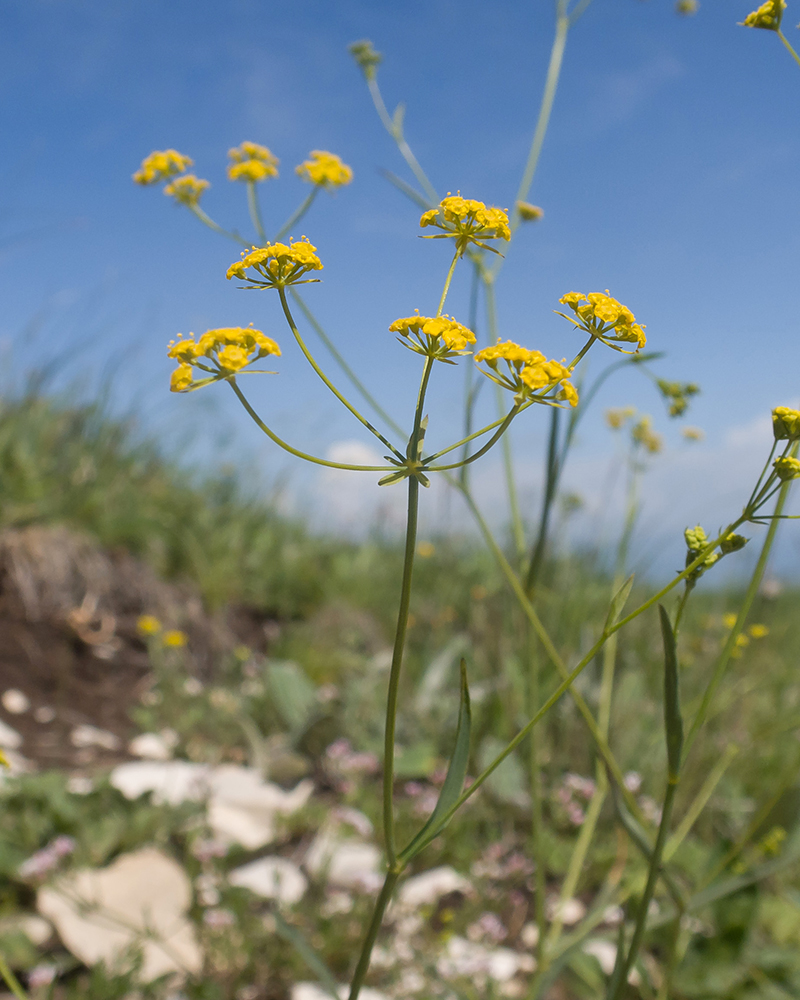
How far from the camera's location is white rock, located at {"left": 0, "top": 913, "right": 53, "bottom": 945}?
194 cm

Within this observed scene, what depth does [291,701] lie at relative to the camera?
2.86 metres

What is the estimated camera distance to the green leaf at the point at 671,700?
866 millimetres

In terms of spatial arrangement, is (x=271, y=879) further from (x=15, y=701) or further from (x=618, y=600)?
(x=618, y=600)

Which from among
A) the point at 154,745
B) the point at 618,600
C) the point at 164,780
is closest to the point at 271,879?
the point at 164,780

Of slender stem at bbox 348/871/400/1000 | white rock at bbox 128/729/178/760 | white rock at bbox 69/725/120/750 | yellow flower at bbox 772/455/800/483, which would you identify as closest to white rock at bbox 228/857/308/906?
white rock at bbox 128/729/178/760

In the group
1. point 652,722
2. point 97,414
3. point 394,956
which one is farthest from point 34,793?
point 97,414

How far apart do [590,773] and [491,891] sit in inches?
27.4

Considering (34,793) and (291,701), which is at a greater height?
(291,701)

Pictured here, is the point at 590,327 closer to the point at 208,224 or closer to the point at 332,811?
the point at 208,224

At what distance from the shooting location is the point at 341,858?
7.50 feet

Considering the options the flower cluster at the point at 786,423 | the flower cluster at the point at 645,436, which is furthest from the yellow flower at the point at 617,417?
the flower cluster at the point at 786,423

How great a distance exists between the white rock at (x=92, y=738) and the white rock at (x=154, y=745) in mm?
71

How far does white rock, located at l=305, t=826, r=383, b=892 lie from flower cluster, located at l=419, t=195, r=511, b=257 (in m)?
1.61

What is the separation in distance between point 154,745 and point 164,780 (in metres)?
0.52
